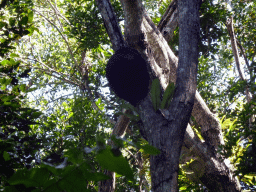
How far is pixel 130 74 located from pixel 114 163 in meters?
1.28

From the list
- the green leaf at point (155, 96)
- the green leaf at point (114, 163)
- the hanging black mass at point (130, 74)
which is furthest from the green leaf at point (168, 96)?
the green leaf at point (114, 163)

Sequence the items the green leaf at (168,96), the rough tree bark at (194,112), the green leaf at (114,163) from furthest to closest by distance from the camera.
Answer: the rough tree bark at (194,112), the green leaf at (168,96), the green leaf at (114,163)

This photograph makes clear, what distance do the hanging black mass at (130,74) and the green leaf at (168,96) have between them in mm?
167

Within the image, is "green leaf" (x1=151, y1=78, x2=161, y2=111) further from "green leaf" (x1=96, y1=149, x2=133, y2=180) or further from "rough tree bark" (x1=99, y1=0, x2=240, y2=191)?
"green leaf" (x1=96, y1=149, x2=133, y2=180)

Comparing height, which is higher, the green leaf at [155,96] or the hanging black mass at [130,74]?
the hanging black mass at [130,74]

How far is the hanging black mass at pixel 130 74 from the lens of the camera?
188cm

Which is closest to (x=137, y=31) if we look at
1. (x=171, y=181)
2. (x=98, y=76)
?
(x=171, y=181)

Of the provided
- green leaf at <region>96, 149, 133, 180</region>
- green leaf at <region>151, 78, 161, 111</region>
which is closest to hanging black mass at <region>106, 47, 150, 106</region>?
green leaf at <region>151, 78, 161, 111</region>

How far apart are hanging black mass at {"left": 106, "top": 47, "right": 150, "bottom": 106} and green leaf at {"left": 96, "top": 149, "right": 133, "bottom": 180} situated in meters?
1.23

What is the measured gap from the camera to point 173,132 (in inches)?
67.9

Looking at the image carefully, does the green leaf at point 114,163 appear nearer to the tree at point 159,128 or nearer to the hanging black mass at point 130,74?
the tree at point 159,128

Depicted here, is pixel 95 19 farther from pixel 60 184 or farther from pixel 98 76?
pixel 60 184

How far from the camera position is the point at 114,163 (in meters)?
0.65

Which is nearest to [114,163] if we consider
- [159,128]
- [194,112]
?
[159,128]
